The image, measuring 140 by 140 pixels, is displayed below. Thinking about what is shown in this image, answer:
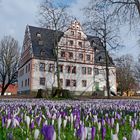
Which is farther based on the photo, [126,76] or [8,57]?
[126,76]

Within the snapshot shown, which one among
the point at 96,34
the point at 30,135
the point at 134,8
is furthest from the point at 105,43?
the point at 30,135

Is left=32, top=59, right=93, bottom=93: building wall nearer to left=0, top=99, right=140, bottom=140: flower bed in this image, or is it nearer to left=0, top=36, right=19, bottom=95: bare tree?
left=0, top=36, right=19, bottom=95: bare tree

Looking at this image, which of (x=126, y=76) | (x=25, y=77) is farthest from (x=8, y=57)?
(x=126, y=76)

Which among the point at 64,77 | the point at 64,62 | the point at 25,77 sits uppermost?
the point at 64,62

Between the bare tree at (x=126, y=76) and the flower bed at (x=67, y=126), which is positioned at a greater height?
the bare tree at (x=126, y=76)

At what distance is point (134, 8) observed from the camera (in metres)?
22.9

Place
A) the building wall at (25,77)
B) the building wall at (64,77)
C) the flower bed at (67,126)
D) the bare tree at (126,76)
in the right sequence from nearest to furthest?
the flower bed at (67,126) → the building wall at (64,77) → the building wall at (25,77) → the bare tree at (126,76)

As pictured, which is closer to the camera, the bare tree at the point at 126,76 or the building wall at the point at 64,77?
the building wall at the point at 64,77

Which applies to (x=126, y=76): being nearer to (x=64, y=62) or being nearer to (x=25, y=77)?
(x=64, y=62)

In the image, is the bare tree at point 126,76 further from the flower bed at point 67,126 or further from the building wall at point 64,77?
the flower bed at point 67,126

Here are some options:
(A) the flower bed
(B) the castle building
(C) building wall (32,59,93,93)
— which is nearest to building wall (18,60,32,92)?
(B) the castle building

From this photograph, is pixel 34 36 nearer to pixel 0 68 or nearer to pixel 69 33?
pixel 69 33

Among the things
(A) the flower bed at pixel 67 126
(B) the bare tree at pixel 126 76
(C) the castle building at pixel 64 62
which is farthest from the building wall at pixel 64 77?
(A) the flower bed at pixel 67 126

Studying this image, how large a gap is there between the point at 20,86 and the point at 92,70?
18.2m
